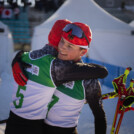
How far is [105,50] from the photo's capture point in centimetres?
743

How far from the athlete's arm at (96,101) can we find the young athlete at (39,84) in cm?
5

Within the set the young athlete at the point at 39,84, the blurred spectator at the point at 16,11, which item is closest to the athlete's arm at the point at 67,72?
the young athlete at the point at 39,84

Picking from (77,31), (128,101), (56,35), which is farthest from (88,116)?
(77,31)

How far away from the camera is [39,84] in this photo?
3.96ft

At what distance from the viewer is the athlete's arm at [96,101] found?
116 centimetres

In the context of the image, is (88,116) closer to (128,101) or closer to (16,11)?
(128,101)

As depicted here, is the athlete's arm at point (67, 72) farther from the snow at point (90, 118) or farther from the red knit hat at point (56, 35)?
the snow at point (90, 118)

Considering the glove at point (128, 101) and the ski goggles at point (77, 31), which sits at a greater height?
the ski goggles at point (77, 31)

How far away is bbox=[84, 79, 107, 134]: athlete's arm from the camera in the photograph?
116cm

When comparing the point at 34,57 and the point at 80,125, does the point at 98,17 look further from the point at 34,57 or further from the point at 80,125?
the point at 34,57

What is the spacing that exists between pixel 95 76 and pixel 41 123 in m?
0.48

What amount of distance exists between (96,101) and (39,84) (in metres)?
0.36

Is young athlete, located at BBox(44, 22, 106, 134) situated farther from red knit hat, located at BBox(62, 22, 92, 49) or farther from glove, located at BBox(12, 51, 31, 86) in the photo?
glove, located at BBox(12, 51, 31, 86)

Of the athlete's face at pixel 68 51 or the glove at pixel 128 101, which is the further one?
the glove at pixel 128 101
